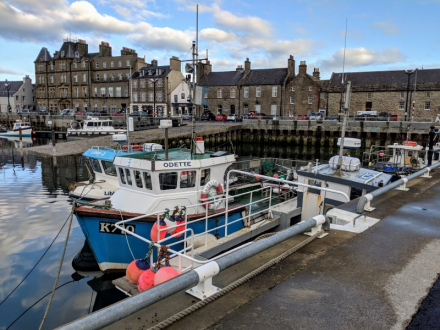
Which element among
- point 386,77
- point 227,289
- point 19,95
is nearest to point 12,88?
point 19,95

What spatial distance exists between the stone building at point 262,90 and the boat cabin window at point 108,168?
147 ft

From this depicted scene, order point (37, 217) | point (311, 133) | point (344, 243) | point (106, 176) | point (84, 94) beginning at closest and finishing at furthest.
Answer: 1. point (344, 243)
2. point (37, 217)
3. point (106, 176)
4. point (311, 133)
5. point (84, 94)

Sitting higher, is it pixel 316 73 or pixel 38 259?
pixel 316 73

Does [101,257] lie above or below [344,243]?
below

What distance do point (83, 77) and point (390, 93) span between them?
196 ft

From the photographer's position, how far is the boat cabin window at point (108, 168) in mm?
16859

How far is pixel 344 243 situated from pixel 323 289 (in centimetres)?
190

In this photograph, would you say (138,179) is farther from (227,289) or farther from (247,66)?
(247,66)

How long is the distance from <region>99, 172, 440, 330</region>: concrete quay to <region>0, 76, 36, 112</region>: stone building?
305ft

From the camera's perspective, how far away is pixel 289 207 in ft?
39.5

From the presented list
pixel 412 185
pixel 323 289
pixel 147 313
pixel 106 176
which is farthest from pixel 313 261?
pixel 106 176

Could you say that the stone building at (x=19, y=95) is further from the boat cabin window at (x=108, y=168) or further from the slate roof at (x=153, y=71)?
the boat cabin window at (x=108, y=168)

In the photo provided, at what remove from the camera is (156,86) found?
209 ft

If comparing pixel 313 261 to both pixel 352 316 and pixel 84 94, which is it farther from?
pixel 84 94
